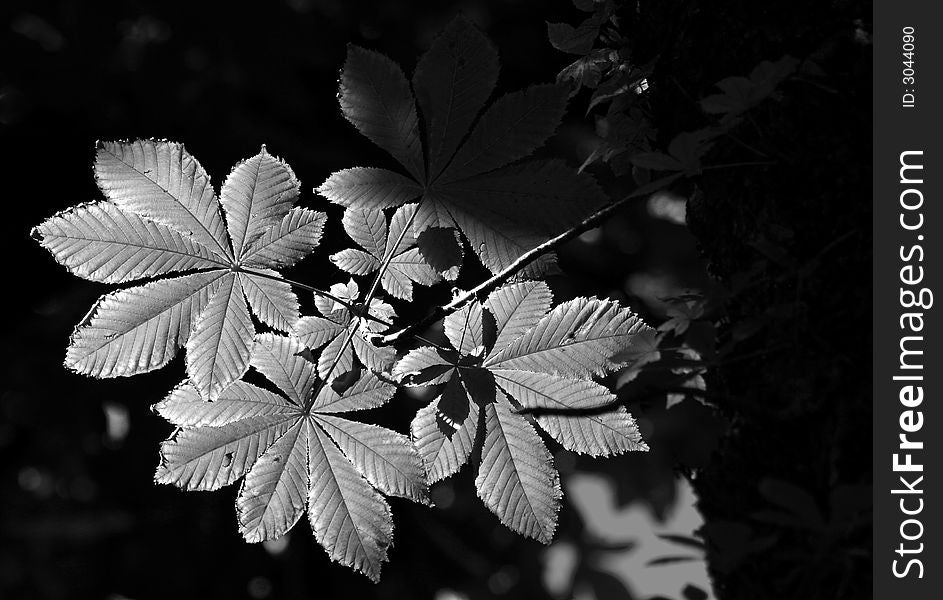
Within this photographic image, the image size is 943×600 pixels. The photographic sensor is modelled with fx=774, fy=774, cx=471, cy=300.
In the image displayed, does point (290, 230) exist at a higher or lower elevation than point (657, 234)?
lower

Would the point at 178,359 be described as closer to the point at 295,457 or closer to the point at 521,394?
the point at 295,457

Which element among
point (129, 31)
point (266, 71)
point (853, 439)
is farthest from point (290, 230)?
point (129, 31)

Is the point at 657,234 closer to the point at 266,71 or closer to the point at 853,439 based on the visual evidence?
the point at 266,71

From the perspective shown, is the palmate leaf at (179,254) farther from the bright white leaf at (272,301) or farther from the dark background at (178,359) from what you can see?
the dark background at (178,359)

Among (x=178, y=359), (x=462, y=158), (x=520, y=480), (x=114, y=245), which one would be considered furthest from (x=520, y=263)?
(x=178, y=359)
